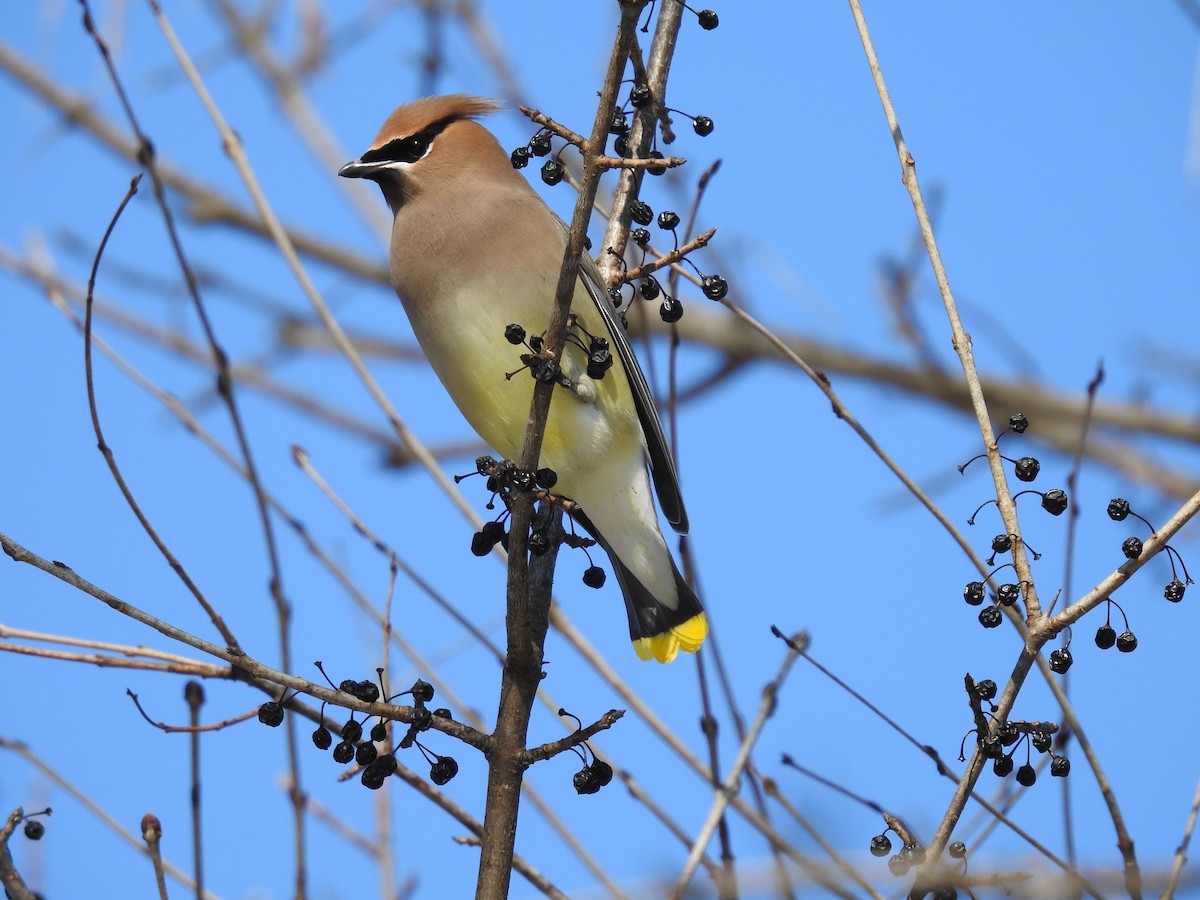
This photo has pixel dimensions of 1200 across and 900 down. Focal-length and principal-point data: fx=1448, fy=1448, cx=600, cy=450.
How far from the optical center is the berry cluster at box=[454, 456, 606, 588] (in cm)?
268

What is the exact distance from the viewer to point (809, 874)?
6.59ft

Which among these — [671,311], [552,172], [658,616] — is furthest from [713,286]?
[658,616]

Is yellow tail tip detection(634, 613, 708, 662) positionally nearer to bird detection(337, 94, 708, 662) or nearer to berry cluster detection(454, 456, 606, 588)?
bird detection(337, 94, 708, 662)

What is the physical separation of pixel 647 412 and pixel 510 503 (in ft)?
4.08

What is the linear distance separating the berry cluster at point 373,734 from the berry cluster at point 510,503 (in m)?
0.39

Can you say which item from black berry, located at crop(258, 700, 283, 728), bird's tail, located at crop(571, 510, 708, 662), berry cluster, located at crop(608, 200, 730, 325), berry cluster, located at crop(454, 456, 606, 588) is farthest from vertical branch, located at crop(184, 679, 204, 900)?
bird's tail, located at crop(571, 510, 708, 662)

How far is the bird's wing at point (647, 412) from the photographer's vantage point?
365cm

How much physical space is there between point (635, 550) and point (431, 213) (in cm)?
114

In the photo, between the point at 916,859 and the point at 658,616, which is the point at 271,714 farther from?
the point at 658,616

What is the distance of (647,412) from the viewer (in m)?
3.96

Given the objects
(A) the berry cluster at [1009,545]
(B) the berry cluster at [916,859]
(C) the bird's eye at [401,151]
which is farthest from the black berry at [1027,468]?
(C) the bird's eye at [401,151]

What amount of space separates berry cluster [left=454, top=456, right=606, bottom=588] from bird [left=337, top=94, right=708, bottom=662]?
430 millimetres

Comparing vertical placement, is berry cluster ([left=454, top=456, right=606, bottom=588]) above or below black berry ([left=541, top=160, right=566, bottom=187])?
below

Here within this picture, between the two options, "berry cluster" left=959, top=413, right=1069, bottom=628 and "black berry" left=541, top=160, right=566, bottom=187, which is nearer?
"berry cluster" left=959, top=413, right=1069, bottom=628
